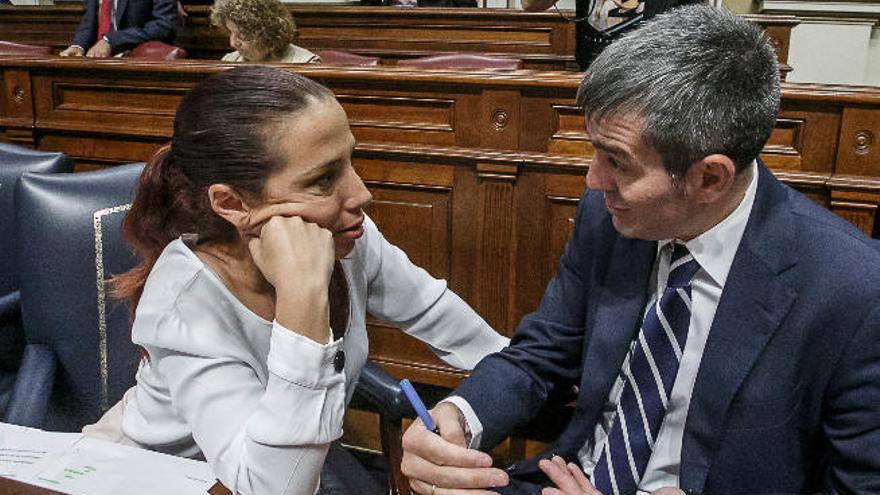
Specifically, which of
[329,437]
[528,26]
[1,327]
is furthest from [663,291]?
[528,26]

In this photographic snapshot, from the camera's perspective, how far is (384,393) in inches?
52.7

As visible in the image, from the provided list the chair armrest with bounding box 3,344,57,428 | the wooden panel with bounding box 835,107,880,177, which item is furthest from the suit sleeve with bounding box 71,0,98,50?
the wooden panel with bounding box 835,107,880,177

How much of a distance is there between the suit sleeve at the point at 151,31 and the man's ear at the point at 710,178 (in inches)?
166

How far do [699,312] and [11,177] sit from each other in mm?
1546

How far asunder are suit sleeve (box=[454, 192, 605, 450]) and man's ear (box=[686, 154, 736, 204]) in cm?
22

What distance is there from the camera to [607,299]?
1.23 m

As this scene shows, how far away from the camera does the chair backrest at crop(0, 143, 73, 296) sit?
1.78m

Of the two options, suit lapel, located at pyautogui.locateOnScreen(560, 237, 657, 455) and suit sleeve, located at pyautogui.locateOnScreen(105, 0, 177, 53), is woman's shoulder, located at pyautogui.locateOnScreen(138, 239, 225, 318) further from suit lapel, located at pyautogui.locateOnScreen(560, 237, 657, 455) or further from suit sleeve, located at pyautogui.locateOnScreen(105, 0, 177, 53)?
suit sleeve, located at pyautogui.locateOnScreen(105, 0, 177, 53)

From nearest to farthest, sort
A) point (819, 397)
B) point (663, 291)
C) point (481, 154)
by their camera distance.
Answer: point (819, 397)
point (663, 291)
point (481, 154)

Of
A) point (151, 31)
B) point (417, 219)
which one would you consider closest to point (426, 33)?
point (151, 31)

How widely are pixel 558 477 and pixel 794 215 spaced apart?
493mm

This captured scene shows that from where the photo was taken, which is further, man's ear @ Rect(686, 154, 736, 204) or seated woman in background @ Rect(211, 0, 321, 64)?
seated woman in background @ Rect(211, 0, 321, 64)

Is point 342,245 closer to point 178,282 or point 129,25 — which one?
point 178,282

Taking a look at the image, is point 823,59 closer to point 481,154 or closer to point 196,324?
point 481,154
